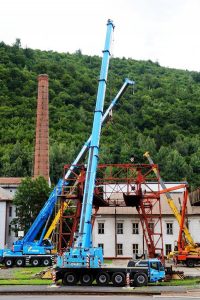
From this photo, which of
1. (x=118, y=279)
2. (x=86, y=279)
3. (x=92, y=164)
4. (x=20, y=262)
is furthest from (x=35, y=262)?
(x=118, y=279)

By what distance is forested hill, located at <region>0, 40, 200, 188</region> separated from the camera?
111 metres

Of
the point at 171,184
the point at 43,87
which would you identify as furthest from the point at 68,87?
the point at 171,184

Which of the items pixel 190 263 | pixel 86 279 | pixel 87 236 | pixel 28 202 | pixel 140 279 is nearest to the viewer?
pixel 140 279

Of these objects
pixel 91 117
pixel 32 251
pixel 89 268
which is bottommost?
pixel 32 251

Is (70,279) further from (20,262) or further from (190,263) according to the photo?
(190,263)

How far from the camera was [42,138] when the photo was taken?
261 feet

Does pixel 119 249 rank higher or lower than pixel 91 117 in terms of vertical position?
lower

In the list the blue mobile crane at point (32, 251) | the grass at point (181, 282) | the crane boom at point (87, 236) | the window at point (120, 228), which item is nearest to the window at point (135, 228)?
the window at point (120, 228)

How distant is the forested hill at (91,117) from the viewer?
11056 cm

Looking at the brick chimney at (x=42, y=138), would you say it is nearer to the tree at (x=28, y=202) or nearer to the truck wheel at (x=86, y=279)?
the tree at (x=28, y=202)

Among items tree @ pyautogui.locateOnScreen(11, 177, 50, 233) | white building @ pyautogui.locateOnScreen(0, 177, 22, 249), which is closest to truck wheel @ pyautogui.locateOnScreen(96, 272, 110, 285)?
tree @ pyautogui.locateOnScreen(11, 177, 50, 233)

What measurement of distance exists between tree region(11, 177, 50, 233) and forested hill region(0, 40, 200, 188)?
51.6m

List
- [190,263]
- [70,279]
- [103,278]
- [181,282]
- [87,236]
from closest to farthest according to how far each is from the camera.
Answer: [103,278], [70,279], [87,236], [181,282], [190,263]

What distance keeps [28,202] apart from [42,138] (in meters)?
27.4
